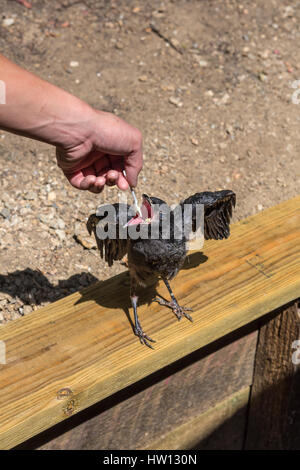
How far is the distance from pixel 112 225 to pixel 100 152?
29 centimetres

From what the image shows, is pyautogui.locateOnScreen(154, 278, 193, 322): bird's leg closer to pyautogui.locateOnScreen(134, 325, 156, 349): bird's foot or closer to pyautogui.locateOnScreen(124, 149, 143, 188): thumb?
pyautogui.locateOnScreen(134, 325, 156, 349): bird's foot

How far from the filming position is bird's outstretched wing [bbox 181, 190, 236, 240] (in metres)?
2.04

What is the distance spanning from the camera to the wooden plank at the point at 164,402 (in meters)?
2.23

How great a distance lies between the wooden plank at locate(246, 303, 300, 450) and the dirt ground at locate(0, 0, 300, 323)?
930 millimetres

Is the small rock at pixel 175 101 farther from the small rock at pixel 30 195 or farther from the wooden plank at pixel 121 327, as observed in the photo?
the wooden plank at pixel 121 327

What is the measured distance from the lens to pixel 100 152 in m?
2.07

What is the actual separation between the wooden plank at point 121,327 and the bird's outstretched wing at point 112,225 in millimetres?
189

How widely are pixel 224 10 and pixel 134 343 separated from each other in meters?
3.41

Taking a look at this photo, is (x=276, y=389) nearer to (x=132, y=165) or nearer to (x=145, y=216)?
(x=145, y=216)

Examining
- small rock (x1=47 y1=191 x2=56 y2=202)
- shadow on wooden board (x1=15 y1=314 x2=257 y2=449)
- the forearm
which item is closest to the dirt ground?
small rock (x1=47 y1=191 x2=56 y2=202)

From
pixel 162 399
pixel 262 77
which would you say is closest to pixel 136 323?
pixel 162 399

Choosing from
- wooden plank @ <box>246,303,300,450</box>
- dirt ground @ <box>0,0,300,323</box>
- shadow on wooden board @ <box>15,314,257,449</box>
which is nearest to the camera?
shadow on wooden board @ <box>15,314,257,449</box>
